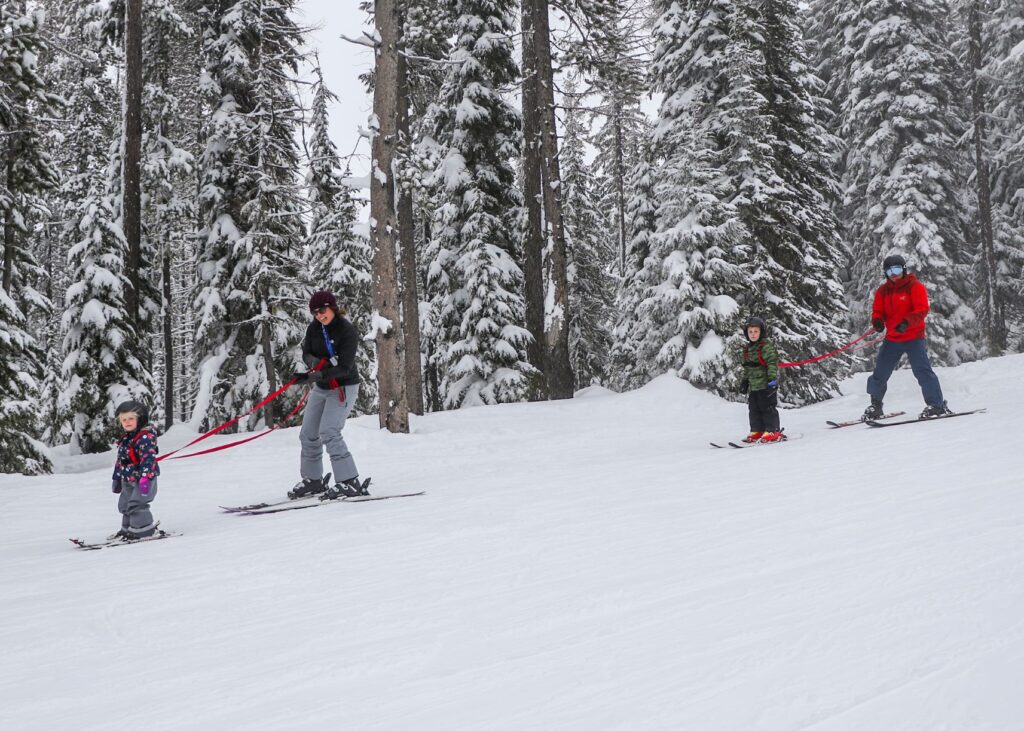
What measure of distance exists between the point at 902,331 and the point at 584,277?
2143cm

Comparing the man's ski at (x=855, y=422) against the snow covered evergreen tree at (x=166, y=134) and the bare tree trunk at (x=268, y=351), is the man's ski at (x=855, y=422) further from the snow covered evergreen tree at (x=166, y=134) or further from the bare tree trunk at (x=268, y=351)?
the snow covered evergreen tree at (x=166, y=134)

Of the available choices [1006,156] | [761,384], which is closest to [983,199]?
[1006,156]

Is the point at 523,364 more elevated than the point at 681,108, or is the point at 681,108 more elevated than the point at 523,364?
the point at 681,108

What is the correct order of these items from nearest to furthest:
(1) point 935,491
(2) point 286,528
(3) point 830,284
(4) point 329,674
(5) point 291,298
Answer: (4) point 329,674
(1) point 935,491
(2) point 286,528
(5) point 291,298
(3) point 830,284

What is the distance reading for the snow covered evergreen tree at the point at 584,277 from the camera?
30516 millimetres

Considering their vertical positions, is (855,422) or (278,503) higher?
(855,422)

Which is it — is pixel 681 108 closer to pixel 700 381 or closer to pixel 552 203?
pixel 552 203

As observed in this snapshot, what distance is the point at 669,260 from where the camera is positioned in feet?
52.2

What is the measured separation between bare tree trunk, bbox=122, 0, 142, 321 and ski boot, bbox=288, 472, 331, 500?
438 inches

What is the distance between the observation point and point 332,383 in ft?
24.6

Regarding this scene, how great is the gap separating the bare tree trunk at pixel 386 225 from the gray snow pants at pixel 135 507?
5.70 m

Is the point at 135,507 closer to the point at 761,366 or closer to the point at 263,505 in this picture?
the point at 263,505

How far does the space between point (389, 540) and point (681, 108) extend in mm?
16706

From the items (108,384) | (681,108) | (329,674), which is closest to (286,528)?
(329,674)
